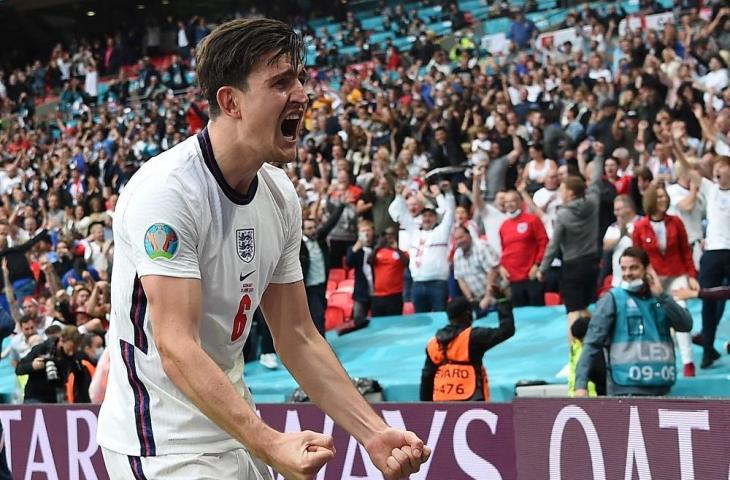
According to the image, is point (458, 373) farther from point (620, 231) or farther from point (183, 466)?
point (183, 466)

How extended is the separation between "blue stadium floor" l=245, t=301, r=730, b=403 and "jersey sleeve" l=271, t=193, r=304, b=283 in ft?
24.1

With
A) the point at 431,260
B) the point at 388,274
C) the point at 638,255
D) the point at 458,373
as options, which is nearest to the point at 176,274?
the point at 638,255

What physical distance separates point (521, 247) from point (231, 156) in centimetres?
904

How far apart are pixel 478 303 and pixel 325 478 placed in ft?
20.0

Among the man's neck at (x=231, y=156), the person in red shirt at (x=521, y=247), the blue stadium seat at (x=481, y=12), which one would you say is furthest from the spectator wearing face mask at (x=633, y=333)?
the blue stadium seat at (x=481, y=12)

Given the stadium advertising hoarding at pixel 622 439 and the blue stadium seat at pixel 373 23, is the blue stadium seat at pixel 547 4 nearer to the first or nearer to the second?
the blue stadium seat at pixel 373 23

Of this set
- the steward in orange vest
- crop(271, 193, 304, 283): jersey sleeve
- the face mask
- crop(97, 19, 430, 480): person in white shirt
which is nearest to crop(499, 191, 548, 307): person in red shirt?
the steward in orange vest

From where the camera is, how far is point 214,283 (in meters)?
2.97

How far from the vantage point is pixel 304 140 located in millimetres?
19094

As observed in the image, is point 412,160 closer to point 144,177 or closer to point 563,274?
point 563,274

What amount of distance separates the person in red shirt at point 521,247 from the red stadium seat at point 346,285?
2550mm

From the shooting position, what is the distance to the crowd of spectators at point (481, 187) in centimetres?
1066

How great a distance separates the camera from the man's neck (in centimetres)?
292

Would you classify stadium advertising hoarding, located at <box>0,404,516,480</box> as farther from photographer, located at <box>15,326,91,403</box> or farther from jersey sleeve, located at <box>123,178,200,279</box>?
jersey sleeve, located at <box>123,178,200,279</box>
